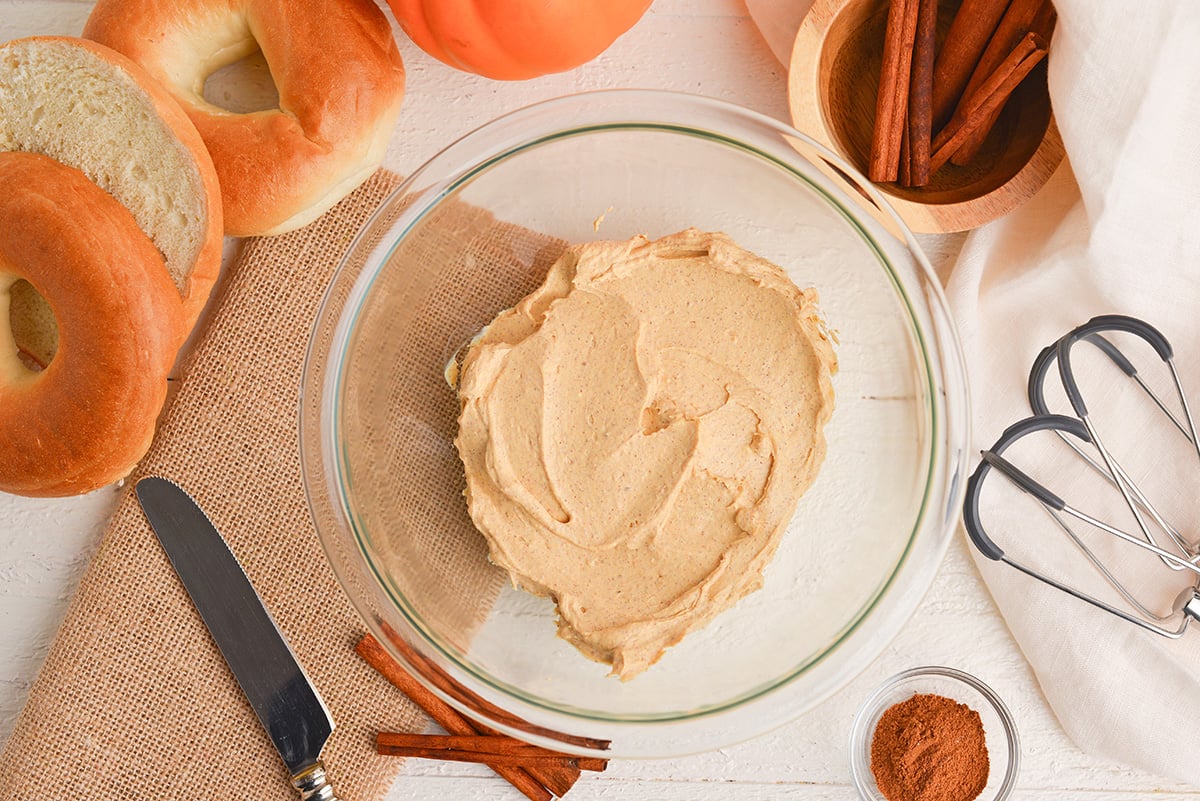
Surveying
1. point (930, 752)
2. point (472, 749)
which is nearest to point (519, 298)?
point (472, 749)

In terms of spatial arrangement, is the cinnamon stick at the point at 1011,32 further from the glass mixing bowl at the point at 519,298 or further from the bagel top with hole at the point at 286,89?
the bagel top with hole at the point at 286,89

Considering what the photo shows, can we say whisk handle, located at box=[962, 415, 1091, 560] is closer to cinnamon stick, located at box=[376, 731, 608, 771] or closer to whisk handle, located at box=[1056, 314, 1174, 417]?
whisk handle, located at box=[1056, 314, 1174, 417]

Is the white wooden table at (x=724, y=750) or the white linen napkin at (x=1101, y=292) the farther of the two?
the white wooden table at (x=724, y=750)

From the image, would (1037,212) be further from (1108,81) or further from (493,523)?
(493,523)

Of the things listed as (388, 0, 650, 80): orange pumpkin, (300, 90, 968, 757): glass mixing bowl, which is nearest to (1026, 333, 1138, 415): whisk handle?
(300, 90, 968, 757): glass mixing bowl

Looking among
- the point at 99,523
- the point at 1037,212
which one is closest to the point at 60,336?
the point at 99,523

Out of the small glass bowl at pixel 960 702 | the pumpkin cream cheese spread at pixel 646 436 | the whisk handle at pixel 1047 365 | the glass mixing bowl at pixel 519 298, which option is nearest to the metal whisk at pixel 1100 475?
the whisk handle at pixel 1047 365

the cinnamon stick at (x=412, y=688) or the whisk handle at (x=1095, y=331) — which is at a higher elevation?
the whisk handle at (x=1095, y=331)
